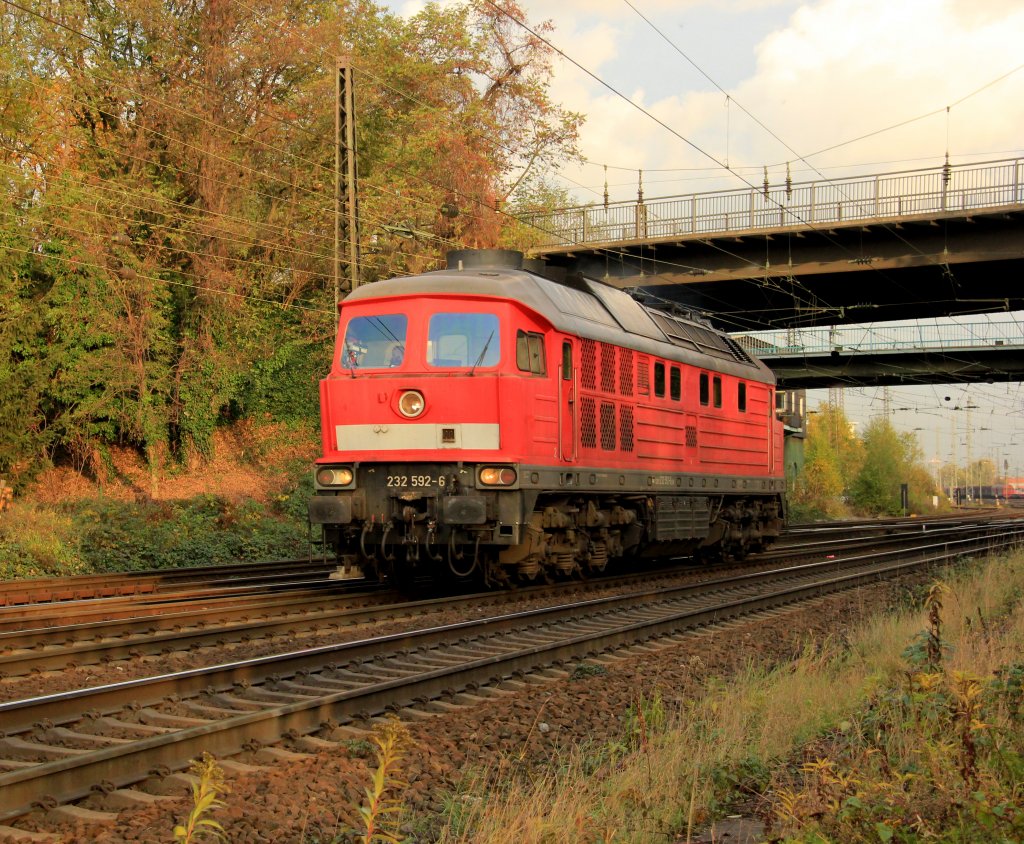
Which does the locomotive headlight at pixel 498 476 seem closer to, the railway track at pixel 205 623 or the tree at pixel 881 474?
the railway track at pixel 205 623

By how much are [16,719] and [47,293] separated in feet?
74.1

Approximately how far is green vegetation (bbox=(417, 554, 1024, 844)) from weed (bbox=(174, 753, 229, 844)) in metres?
1.06

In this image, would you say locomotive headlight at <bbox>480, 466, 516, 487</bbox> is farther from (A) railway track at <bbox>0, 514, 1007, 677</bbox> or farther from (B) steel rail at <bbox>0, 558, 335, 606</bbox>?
(B) steel rail at <bbox>0, 558, 335, 606</bbox>

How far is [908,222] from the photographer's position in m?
29.1

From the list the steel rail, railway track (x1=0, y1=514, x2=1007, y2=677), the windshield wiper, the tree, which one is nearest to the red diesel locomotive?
the windshield wiper

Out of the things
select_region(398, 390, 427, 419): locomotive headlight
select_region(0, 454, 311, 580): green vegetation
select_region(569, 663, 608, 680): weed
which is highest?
select_region(398, 390, 427, 419): locomotive headlight

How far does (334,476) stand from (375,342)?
1.76 m

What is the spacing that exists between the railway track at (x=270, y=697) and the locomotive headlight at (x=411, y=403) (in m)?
2.83

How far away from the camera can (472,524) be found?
12414 mm

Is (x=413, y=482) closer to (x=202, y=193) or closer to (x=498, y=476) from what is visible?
(x=498, y=476)

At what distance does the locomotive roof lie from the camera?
1339 centimetres

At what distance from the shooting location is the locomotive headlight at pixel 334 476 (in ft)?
43.4

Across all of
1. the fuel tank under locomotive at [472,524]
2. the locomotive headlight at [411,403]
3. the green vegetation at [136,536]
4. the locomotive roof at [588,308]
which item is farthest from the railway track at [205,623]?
the green vegetation at [136,536]

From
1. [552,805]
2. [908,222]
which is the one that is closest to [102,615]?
[552,805]
